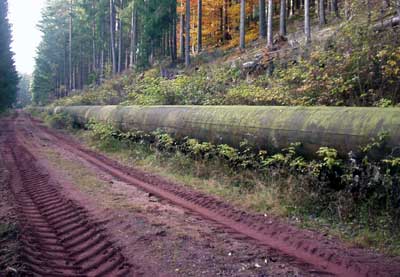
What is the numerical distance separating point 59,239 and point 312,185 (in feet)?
13.8

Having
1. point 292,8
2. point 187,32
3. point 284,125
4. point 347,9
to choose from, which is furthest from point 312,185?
point 292,8

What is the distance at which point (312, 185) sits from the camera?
22.4 feet

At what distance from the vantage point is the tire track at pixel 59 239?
4141mm

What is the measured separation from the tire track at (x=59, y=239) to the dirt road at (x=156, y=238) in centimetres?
1

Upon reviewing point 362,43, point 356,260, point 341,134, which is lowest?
point 356,260

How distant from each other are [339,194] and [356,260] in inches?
75.6

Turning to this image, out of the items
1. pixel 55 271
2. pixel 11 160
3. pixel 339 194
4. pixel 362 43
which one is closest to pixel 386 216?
pixel 339 194

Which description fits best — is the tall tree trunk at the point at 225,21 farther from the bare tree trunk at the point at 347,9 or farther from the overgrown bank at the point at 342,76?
the bare tree trunk at the point at 347,9

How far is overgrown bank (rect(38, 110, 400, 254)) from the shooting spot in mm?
5664

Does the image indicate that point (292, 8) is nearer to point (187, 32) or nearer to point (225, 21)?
point (225, 21)

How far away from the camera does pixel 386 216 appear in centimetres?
564

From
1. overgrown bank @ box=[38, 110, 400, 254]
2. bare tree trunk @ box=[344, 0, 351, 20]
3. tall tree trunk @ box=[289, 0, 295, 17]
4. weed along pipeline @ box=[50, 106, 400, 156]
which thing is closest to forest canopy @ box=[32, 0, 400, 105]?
bare tree trunk @ box=[344, 0, 351, 20]

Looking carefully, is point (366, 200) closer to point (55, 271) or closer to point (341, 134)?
point (341, 134)

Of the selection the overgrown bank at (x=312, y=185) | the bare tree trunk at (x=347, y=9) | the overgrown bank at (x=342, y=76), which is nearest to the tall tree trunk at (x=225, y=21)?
the overgrown bank at (x=342, y=76)
